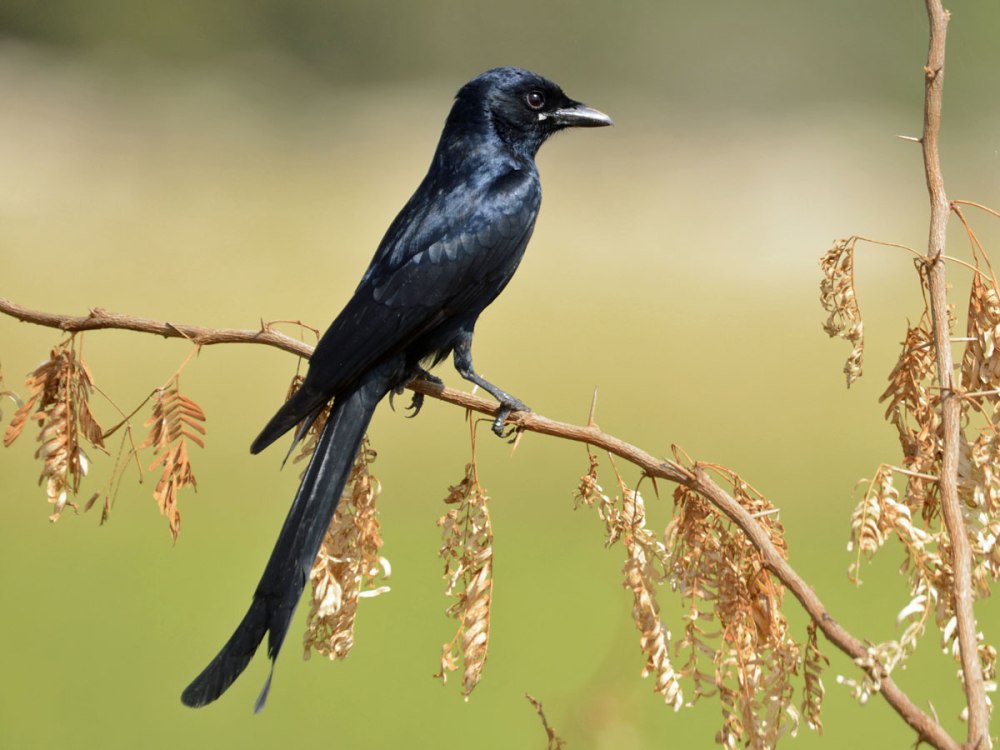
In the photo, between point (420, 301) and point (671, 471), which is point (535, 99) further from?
point (671, 471)

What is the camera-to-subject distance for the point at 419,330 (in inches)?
63.9

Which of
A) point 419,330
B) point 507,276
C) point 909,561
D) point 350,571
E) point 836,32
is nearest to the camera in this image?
point 909,561

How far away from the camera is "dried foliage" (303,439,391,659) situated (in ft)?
3.26

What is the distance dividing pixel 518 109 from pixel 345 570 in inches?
45.1

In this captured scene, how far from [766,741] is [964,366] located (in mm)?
338

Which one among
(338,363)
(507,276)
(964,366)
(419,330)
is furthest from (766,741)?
(507,276)

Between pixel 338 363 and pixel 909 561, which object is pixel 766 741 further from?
pixel 338 363

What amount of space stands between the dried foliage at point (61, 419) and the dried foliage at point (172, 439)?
57 millimetres

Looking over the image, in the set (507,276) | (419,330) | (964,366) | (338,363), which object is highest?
(507,276)

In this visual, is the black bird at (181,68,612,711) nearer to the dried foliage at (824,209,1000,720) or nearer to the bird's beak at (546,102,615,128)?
the bird's beak at (546,102,615,128)

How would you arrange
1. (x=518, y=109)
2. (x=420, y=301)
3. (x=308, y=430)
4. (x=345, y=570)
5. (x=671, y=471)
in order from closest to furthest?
(x=671, y=471) → (x=345, y=570) → (x=308, y=430) → (x=420, y=301) → (x=518, y=109)

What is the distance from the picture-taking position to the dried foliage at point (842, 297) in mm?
998

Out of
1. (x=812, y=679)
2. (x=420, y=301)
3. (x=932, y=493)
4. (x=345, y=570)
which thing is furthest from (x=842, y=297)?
(x=420, y=301)

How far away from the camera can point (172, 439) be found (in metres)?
1.06
